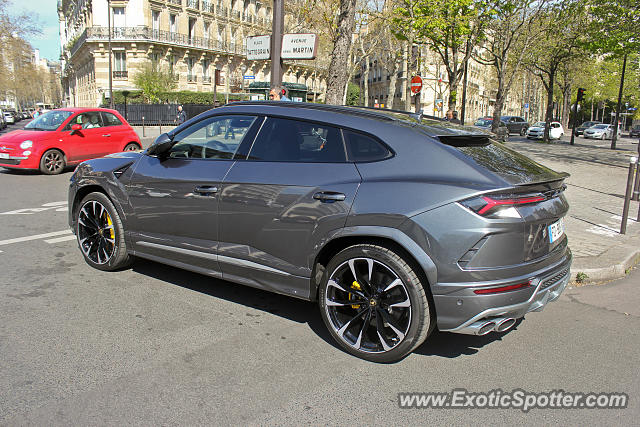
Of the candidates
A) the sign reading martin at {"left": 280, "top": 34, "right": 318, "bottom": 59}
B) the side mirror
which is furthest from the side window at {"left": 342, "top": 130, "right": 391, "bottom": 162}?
the sign reading martin at {"left": 280, "top": 34, "right": 318, "bottom": 59}

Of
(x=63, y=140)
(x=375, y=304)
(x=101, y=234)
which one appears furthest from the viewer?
(x=63, y=140)

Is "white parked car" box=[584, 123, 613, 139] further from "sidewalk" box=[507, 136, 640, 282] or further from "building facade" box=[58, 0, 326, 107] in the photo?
"sidewalk" box=[507, 136, 640, 282]

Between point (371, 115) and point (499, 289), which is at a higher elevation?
point (371, 115)

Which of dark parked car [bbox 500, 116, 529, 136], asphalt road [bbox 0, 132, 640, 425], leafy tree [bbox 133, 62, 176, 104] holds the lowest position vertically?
asphalt road [bbox 0, 132, 640, 425]

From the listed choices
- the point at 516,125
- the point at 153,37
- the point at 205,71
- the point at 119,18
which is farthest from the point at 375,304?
the point at 205,71

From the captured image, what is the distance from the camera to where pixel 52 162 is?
41.9 ft

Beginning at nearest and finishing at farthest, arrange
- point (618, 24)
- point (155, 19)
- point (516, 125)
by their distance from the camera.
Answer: point (618, 24)
point (516, 125)
point (155, 19)

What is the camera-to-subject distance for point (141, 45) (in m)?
52.1

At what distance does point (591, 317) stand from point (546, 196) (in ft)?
5.91

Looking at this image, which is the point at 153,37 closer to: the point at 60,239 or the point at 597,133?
the point at 597,133

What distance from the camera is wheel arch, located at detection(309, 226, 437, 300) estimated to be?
3.17m

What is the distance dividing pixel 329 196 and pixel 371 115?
2.48 ft

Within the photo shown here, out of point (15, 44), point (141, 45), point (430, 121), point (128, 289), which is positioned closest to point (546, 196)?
point (430, 121)

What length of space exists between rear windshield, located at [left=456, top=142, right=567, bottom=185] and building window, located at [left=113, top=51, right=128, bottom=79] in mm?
55705
